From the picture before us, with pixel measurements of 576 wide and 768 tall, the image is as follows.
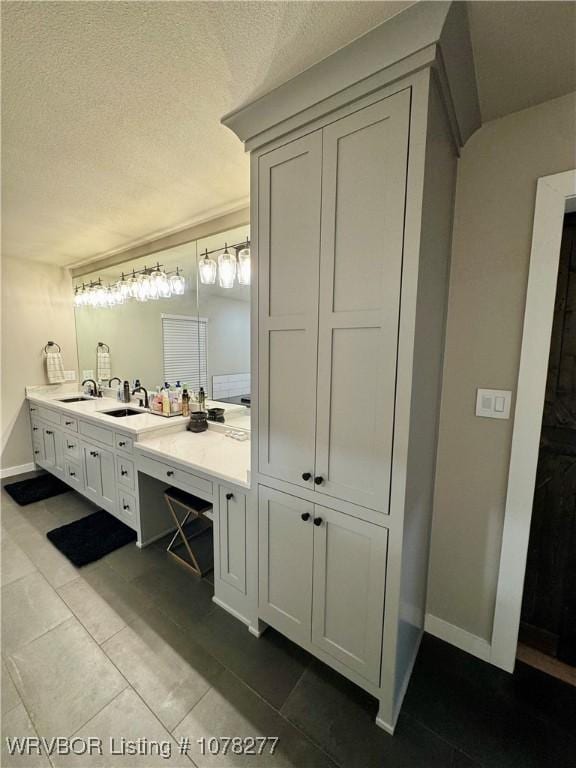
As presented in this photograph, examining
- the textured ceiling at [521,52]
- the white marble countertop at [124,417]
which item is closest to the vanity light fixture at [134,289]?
the white marble countertop at [124,417]

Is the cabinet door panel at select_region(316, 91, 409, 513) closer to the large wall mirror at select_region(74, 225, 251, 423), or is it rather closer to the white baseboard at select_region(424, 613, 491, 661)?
the white baseboard at select_region(424, 613, 491, 661)

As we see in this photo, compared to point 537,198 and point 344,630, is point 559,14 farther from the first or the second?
point 344,630

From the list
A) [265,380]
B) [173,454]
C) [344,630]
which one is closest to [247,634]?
[344,630]

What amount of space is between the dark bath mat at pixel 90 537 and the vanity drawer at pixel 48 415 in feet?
3.49

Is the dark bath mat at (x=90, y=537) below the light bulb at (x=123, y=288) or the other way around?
below

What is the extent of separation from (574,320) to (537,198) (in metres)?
0.54

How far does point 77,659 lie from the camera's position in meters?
1.50

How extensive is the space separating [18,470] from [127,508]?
7.15ft

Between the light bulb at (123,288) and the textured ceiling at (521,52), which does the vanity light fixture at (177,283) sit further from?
the textured ceiling at (521,52)

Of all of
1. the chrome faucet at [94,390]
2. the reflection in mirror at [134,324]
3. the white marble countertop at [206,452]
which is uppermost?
the reflection in mirror at [134,324]

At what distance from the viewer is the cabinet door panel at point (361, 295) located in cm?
102

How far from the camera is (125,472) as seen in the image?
2334 mm

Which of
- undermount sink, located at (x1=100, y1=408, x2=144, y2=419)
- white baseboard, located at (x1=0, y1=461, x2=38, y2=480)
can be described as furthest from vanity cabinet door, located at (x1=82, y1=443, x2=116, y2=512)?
white baseboard, located at (x1=0, y1=461, x2=38, y2=480)

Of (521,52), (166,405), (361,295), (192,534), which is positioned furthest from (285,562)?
(521,52)
